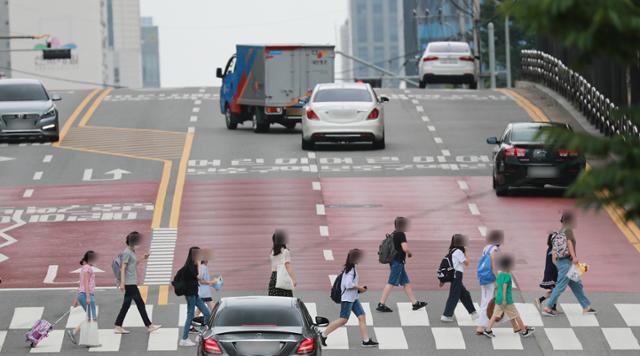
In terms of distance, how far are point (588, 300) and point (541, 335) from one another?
1.59 meters

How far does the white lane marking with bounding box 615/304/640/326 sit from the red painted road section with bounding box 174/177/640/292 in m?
1.10

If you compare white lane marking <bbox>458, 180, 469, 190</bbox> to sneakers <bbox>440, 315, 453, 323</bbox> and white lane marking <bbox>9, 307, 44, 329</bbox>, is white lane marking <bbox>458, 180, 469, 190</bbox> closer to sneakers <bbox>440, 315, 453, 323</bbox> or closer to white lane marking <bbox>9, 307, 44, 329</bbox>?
sneakers <bbox>440, 315, 453, 323</bbox>

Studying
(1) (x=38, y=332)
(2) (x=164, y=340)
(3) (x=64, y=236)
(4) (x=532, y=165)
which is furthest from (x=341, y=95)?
(1) (x=38, y=332)

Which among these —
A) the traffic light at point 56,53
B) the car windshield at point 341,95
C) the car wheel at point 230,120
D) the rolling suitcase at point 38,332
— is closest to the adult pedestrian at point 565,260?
the rolling suitcase at point 38,332

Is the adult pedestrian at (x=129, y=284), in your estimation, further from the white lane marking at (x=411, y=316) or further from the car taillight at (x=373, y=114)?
the car taillight at (x=373, y=114)

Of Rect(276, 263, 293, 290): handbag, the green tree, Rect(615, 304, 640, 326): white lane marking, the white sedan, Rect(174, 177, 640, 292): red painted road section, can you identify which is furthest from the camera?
the white sedan

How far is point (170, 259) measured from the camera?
26.8m

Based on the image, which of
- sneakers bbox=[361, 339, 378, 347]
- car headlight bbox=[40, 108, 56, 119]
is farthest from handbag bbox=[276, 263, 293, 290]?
car headlight bbox=[40, 108, 56, 119]

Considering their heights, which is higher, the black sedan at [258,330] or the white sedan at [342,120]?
the black sedan at [258,330]

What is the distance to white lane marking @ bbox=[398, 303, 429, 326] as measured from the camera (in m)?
22.5

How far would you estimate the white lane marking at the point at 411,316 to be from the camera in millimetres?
22452

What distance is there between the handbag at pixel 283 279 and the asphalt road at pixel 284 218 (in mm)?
1043

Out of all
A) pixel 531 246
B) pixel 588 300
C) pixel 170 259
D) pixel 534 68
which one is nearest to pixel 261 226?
pixel 170 259

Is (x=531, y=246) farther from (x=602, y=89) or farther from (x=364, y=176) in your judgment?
(x=602, y=89)
